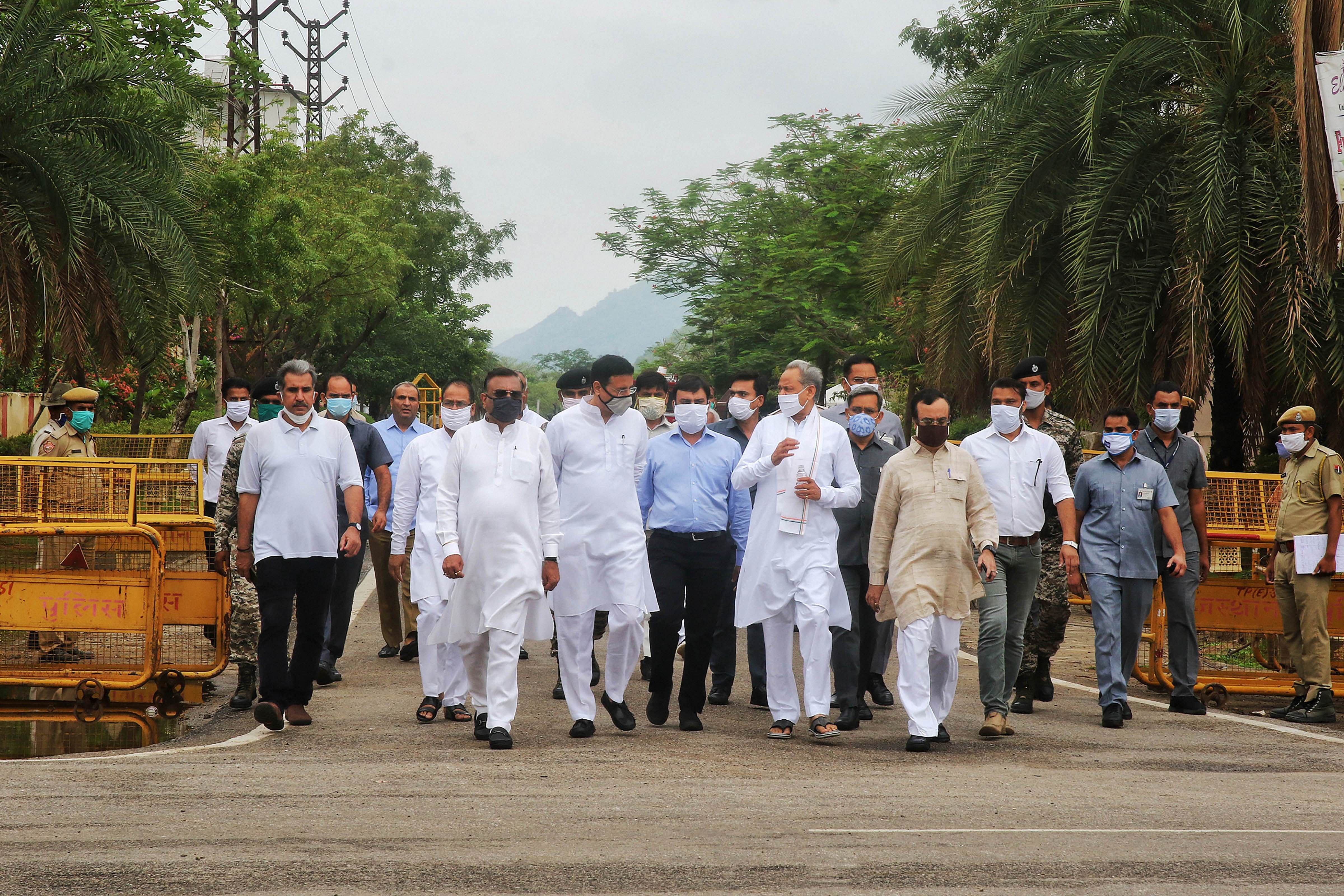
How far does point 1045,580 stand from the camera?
9500 mm

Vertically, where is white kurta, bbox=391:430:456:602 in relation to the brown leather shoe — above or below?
above

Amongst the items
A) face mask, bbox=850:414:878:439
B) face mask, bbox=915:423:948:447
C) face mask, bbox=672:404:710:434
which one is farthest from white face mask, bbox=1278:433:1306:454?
face mask, bbox=672:404:710:434

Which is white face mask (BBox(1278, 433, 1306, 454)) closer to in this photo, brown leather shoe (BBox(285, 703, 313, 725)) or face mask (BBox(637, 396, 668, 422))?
face mask (BBox(637, 396, 668, 422))

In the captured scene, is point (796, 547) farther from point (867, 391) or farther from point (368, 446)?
point (368, 446)

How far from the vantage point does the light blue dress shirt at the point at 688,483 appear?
27.2 feet

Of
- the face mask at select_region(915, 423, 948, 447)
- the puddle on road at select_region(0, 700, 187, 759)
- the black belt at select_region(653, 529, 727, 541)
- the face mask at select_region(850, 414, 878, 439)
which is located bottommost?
the puddle on road at select_region(0, 700, 187, 759)

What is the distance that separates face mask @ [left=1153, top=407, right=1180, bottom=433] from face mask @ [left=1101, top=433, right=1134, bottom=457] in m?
0.41

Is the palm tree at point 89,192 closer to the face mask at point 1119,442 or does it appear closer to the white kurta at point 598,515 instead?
the white kurta at point 598,515

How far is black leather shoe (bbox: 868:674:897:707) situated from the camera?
9.40 m

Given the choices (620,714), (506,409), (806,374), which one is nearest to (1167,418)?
(806,374)

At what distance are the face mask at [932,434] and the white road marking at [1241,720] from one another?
4.46ft

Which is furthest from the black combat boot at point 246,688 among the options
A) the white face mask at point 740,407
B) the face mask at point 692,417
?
the white face mask at point 740,407

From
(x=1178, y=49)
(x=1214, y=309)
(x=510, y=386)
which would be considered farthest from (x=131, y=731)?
(x=1178, y=49)

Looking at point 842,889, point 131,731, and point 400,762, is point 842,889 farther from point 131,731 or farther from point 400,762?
point 131,731
